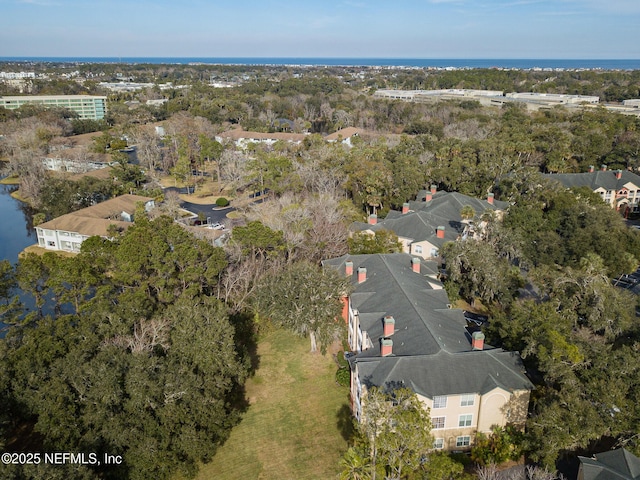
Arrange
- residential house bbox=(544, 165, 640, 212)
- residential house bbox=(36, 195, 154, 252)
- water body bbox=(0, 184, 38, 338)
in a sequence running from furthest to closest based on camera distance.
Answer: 1. residential house bbox=(544, 165, 640, 212)
2. water body bbox=(0, 184, 38, 338)
3. residential house bbox=(36, 195, 154, 252)

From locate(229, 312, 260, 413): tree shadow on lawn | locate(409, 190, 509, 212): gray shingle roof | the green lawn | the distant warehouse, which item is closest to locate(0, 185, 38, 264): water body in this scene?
locate(229, 312, 260, 413): tree shadow on lawn

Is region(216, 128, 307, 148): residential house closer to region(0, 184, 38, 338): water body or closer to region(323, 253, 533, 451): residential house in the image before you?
region(0, 184, 38, 338): water body

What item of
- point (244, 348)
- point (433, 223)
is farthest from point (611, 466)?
point (433, 223)

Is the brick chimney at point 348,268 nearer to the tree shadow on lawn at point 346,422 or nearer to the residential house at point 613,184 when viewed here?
the tree shadow on lawn at point 346,422

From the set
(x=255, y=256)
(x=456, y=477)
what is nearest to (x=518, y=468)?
(x=456, y=477)

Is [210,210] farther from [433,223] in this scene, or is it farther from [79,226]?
[433,223]

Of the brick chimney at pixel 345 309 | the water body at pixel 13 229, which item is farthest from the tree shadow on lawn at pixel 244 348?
the water body at pixel 13 229

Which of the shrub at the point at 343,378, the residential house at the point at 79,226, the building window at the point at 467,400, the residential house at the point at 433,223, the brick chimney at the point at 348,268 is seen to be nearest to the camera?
the building window at the point at 467,400
